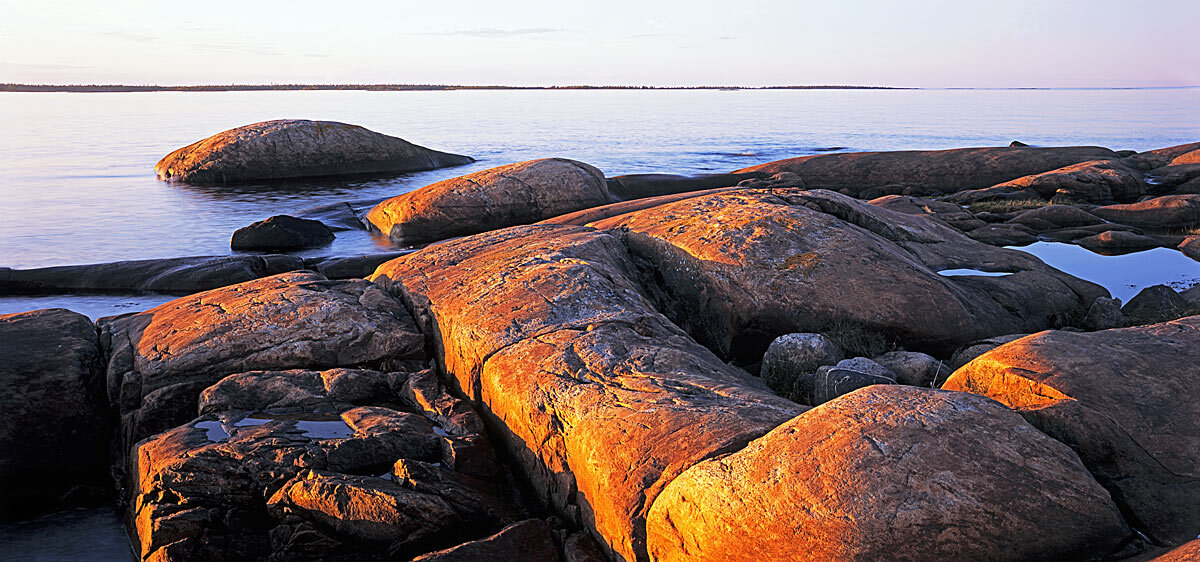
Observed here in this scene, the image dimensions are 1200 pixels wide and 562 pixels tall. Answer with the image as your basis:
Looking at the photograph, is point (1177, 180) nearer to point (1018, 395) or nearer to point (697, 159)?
point (697, 159)

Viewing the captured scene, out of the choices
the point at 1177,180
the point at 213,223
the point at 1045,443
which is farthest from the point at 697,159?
the point at 1045,443

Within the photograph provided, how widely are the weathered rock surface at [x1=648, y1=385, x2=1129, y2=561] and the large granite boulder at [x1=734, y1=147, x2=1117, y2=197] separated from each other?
1589 cm

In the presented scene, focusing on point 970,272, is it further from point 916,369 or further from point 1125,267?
point 1125,267

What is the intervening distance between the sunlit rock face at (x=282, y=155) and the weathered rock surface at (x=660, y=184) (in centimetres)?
827

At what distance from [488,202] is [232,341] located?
721 cm

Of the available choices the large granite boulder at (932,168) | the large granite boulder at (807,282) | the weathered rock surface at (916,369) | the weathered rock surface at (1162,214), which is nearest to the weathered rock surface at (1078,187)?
the large granite boulder at (932,168)

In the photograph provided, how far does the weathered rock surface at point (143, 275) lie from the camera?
976cm

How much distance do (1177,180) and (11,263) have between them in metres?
22.0

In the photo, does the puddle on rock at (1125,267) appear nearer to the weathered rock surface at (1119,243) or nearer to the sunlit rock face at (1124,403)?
the weathered rock surface at (1119,243)

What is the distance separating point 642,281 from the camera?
23.8ft

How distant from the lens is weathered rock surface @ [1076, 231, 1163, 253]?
420 inches

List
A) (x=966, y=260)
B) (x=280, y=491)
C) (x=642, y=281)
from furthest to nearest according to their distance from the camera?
(x=966, y=260) < (x=642, y=281) < (x=280, y=491)

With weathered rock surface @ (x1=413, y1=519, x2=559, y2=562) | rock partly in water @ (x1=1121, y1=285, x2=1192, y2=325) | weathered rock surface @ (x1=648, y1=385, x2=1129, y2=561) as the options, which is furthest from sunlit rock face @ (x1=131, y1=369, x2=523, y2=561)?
rock partly in water @ (x1=1121, y1=285, x2=1192, y2=325)

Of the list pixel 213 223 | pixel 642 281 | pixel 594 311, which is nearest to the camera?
pixel 594 311
